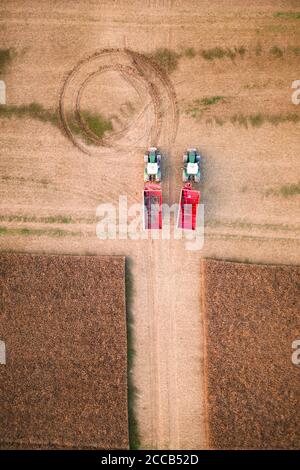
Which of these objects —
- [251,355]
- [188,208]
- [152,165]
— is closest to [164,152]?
[152,165]

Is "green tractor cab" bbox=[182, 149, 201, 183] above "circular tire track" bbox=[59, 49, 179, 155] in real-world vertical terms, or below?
below

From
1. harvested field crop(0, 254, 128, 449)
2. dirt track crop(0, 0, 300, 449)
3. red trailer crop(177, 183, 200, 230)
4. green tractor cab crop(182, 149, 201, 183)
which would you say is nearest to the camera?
green tractor cab crop(182, 149, 201, 183)

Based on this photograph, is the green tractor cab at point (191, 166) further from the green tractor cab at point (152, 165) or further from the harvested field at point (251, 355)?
the harvested field at point (251, 355)

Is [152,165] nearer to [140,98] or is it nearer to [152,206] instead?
[152,206]

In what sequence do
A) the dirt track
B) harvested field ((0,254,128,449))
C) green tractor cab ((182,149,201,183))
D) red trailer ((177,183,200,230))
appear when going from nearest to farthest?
green tractor cab ((182,149,201,183)), red trailer ((177,183,200,230)), the dirt track, harvested field ((0,254,128,449))

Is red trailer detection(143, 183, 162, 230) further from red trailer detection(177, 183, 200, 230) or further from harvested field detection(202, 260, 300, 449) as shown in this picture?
harvested field detection(202, 260, 300, 449)

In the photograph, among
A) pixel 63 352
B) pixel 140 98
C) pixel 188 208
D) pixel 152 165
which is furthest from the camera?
pixel 63 352

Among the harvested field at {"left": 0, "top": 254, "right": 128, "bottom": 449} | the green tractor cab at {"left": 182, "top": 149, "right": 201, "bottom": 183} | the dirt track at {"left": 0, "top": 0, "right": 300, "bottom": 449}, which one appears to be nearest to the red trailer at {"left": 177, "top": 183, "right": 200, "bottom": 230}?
the green tractor cab at {"left": 182, "top": 149, "right": 201, "bottom": 183}
